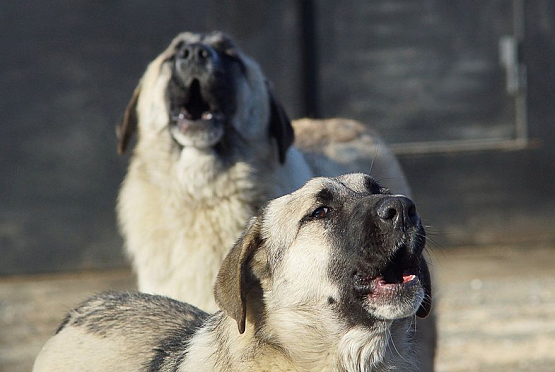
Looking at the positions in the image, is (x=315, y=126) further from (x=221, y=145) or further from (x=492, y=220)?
(x=492, y=220)

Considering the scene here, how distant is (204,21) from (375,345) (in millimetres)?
7171

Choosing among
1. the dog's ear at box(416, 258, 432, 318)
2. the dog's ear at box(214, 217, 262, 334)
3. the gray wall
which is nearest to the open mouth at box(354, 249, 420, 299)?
the dog's ear at box(416, 258, 432, 318)

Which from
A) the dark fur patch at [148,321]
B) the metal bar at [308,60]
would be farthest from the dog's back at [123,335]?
the metal bar at [308,60]

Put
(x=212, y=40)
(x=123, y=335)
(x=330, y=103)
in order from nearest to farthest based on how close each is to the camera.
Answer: (x=123, y=335) < (x=212, y=40) < (x=330, y=103)

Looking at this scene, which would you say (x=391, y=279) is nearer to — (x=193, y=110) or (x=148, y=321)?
(x=148, y=321)

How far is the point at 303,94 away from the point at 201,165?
5.07 metres

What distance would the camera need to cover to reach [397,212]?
3.73 metres

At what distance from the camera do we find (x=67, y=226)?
10.6 metres

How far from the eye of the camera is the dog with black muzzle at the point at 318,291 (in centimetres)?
376

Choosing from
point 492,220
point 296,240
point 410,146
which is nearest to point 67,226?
point 410,146

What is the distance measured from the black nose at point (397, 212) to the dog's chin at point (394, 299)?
231 millimetres

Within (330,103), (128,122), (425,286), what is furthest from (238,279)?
(330,103)

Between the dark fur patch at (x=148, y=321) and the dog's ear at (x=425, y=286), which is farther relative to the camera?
the dark fur patch at (x=148, y=321)

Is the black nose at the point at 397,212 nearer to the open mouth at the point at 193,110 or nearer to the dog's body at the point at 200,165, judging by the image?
the dog's body at the point at 200,165
